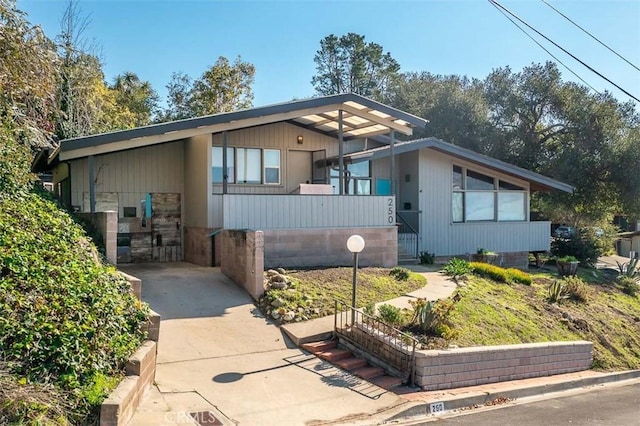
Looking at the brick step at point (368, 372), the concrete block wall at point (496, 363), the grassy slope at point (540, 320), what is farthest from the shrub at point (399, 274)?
the brick step at point (368, 372)

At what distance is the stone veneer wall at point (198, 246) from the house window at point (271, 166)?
110 inches

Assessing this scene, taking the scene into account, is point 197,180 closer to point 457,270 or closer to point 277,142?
point 277,142

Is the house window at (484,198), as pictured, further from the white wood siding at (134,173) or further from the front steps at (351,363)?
the front steps at (351,363)

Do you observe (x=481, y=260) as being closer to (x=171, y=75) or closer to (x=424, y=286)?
(x=424, y=286)

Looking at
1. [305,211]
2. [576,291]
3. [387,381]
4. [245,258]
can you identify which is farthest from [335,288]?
[576,291]

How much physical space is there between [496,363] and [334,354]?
8.71ft

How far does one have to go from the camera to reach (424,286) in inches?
474

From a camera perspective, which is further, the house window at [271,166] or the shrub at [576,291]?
the house window at [271,166]

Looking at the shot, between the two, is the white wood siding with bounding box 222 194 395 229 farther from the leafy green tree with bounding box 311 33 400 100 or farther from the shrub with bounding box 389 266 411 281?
the leafy green tree with bounding box 311 33 400 100

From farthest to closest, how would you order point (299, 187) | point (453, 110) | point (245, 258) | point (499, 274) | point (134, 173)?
point (453, 110) → point (134, 173) → point (299, 187) → point (499, 274) → point (245, 258)

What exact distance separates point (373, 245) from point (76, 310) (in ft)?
29.6

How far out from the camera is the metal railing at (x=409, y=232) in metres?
16.4

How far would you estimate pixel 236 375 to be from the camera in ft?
23.2

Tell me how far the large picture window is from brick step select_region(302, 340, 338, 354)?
24.2 ft
